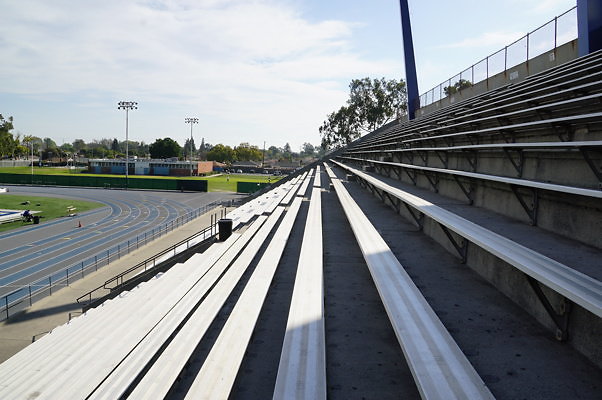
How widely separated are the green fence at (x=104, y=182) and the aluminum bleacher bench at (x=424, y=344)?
39725 mm

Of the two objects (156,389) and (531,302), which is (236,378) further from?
(531,302)

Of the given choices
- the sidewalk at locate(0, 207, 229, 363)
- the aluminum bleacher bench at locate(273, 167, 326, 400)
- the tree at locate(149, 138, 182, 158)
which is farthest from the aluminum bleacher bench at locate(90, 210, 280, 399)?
the tree at locate(149, 138, 182, 158)

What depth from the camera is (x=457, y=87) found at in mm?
15375

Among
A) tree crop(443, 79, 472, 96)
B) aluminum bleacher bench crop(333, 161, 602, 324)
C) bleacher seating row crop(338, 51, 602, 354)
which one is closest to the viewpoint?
aluminum bleacher bench crop(333, 161, 602, 324)

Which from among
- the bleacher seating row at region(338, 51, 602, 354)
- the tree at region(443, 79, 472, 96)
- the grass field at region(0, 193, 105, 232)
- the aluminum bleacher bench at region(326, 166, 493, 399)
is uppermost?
the tree at region(443, 79, 472, 96)

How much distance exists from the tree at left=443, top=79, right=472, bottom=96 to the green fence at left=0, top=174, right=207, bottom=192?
98.4ft

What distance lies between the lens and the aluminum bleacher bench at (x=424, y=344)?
1.92 m

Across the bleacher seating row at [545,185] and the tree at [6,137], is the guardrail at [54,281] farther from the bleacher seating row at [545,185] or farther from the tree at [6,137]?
the tree at [6,137]

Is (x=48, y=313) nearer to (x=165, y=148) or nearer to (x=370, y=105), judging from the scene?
(x=370, y=105)

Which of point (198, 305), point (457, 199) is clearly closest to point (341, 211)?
point (457, 199)

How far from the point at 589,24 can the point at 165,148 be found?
83450 millimetres

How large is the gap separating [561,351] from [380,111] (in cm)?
4515

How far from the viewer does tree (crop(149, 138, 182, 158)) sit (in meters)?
83.2

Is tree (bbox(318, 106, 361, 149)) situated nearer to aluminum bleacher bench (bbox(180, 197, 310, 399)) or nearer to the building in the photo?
the building
